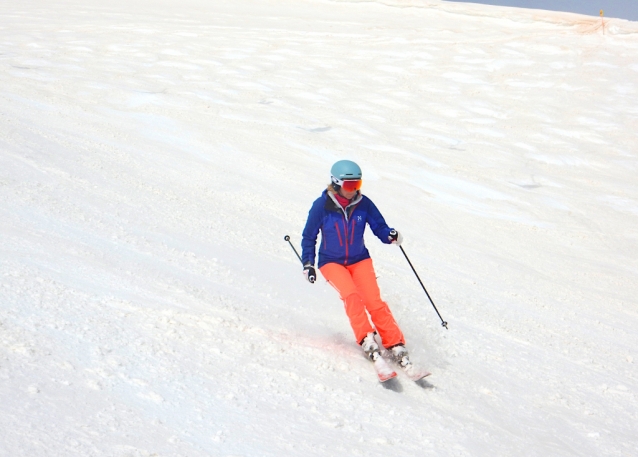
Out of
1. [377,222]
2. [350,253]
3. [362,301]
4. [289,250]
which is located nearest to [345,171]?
[377,222]

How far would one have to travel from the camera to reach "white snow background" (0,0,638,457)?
4012 millimetres

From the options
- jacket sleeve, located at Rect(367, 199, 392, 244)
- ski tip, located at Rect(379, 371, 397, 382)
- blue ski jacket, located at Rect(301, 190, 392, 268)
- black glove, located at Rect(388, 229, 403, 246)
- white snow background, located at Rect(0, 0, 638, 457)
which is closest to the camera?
white snow background, located at Rect(0, 0, 638, 457)

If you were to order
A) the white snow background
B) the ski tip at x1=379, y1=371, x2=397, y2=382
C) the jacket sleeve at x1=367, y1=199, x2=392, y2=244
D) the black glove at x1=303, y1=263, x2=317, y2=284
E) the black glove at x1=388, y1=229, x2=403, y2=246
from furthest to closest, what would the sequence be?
the black glove at x1=388, y1=229, x2=403, y2=246
the jacket sleeve at x1=367, y1=199, x2=392, y2=244
the black glove at x1=303, y1=263, x2=317, y2=284
the ski tip at x1=379, y1=371, x2=397, y2=382
the white snow background

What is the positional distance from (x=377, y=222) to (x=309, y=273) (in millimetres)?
813

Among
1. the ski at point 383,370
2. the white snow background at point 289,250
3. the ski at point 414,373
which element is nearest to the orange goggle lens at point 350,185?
the white snow background at point 289,250

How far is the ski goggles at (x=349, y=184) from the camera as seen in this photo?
5.55 m

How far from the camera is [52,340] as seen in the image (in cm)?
420

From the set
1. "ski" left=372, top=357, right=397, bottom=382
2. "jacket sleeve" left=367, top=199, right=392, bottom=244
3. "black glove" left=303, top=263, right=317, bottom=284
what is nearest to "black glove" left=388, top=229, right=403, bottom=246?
"jacket sleeve" left=367, top=199, right=392, bottom=244

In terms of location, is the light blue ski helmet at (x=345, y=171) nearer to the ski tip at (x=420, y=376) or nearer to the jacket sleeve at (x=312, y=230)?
the jacket sleeve at (x=312, y=230)

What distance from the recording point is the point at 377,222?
5.88m

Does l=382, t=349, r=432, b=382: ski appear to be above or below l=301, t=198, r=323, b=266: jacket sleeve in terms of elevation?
below

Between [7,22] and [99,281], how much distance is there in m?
26.0

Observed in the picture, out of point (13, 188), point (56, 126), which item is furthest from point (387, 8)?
point (13, 188)

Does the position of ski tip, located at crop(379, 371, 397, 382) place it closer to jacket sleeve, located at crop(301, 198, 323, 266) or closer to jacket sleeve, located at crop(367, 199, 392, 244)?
jacket sleeve, located at crop(301, 198, 323, 266)
